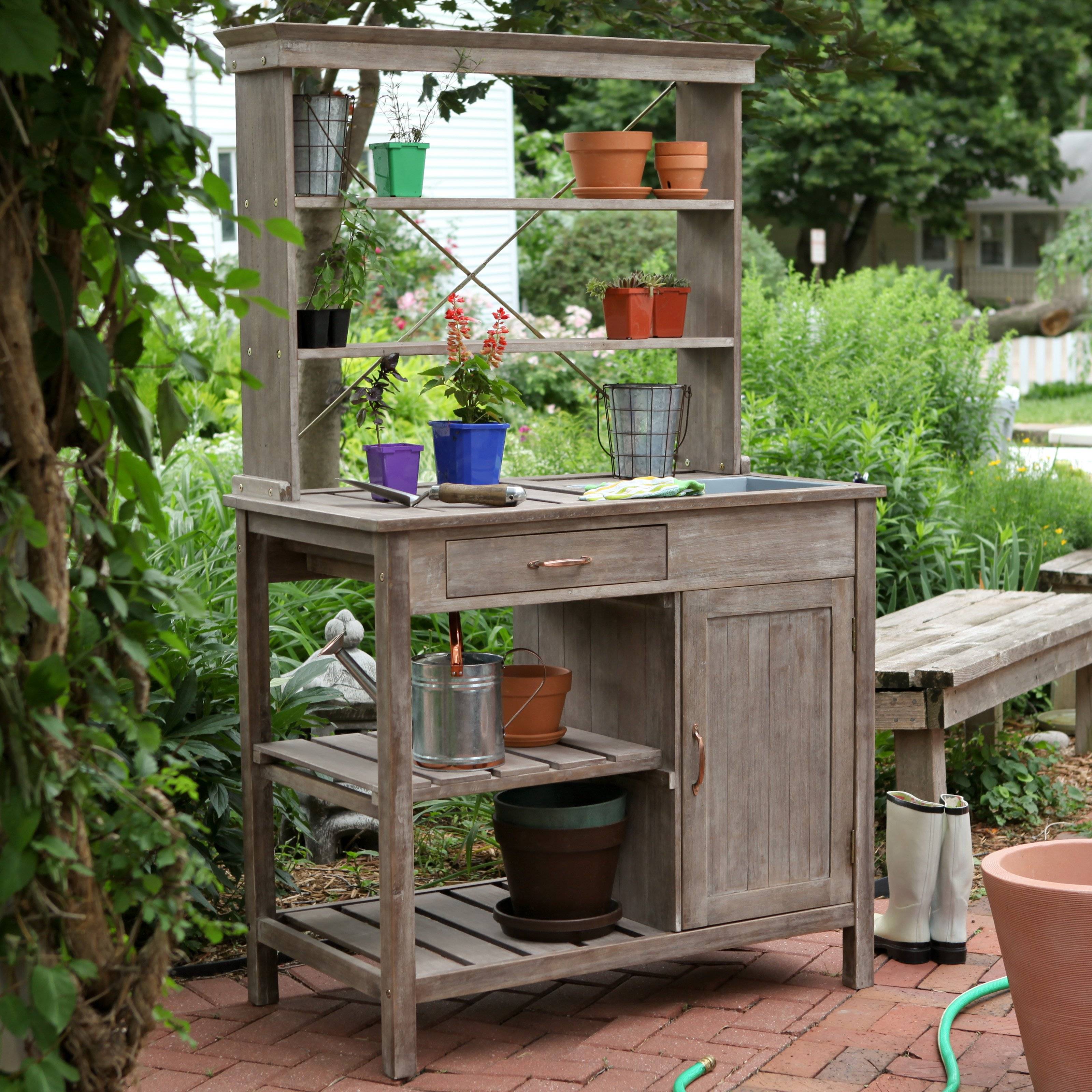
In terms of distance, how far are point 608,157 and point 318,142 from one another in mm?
796

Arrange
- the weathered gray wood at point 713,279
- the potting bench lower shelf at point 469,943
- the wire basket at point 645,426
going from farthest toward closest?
1. the weathered gray wood at point 713,279
2. the wire basket at point 645,426
3. the potting bench lower shelf at point 469,943

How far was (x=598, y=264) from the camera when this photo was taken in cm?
1528

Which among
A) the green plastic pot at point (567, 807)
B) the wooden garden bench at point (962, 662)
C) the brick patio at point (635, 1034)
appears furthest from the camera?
the wooden garden bench at point (962, 662)

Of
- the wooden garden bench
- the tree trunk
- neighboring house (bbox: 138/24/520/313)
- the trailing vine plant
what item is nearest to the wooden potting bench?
the wooden garden bench

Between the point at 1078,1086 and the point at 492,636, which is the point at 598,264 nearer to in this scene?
the point at 492,636

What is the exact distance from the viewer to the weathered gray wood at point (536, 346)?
3613 mm

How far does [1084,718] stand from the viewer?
242 inches

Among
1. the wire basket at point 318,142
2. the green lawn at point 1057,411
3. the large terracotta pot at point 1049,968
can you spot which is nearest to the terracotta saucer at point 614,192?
the wire basket at point 318,142

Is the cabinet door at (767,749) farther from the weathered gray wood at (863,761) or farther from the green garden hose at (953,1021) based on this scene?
the green garden hose at (953,1021)

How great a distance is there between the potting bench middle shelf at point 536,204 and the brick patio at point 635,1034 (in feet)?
6.27

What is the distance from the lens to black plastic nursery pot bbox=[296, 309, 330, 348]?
12.1 feet

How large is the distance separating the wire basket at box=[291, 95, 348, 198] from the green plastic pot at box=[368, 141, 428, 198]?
0.35ft

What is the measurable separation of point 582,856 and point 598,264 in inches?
475

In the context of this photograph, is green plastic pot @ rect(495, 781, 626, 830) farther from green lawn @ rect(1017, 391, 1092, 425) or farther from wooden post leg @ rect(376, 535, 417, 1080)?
green lawn @ rect(1017, 391, 1092, 425)
